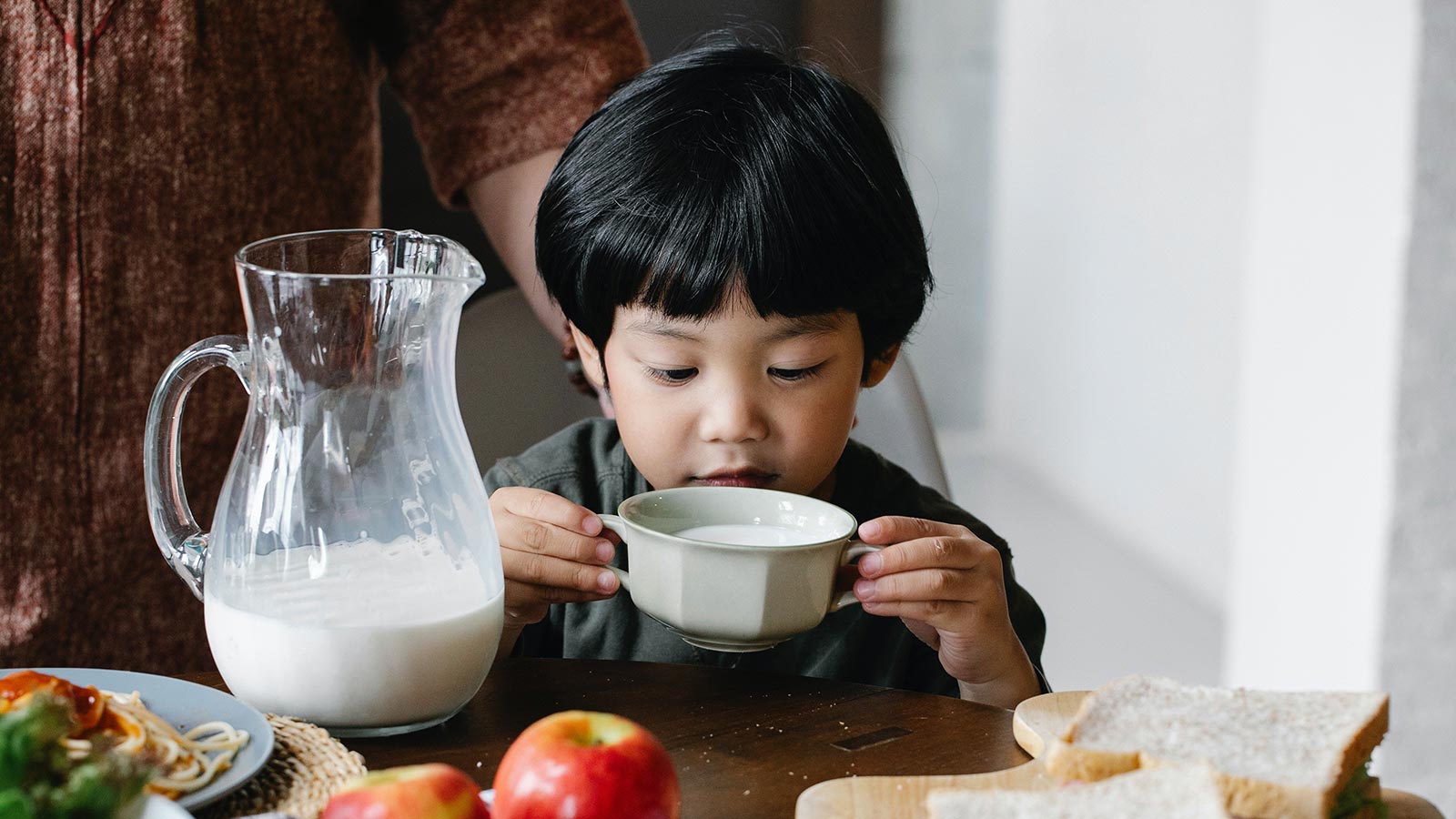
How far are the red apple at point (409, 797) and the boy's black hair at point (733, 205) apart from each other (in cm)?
51

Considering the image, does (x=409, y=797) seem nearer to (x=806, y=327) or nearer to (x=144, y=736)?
(x=144, y=736)

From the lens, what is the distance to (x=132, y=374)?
1.20 m

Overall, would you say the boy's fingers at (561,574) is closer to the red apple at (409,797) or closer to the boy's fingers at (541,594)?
the boy's fingers at (541,594)

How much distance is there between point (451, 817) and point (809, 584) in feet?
1.08

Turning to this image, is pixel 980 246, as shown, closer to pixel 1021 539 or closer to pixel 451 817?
pixel 1021 539

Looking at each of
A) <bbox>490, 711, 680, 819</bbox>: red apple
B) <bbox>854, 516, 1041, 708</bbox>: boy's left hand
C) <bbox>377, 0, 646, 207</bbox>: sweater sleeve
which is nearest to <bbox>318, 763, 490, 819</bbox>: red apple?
<bbox>490, 711, 680, 819</bbox>: red apple

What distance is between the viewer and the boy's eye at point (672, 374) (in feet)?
3.48

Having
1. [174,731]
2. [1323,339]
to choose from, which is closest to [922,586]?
[174,731]

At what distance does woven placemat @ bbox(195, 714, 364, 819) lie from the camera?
2.23ft

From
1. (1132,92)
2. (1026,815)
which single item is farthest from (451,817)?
(1132,92)

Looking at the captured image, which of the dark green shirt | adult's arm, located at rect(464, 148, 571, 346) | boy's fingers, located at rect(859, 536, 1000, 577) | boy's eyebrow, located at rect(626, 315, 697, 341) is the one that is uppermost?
adult's arm, located at rect(464, 148, 571, 346)

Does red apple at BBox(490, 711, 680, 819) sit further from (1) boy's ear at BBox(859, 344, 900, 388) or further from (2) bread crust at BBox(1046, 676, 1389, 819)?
(1) boy's ear at BBox(859, 344, 900, 388)

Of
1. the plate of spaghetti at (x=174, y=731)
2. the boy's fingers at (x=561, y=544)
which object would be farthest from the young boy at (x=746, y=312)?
the plate of spaghetti at (x=174, y=731)

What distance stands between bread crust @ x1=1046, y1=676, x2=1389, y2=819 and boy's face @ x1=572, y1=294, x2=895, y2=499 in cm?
34
